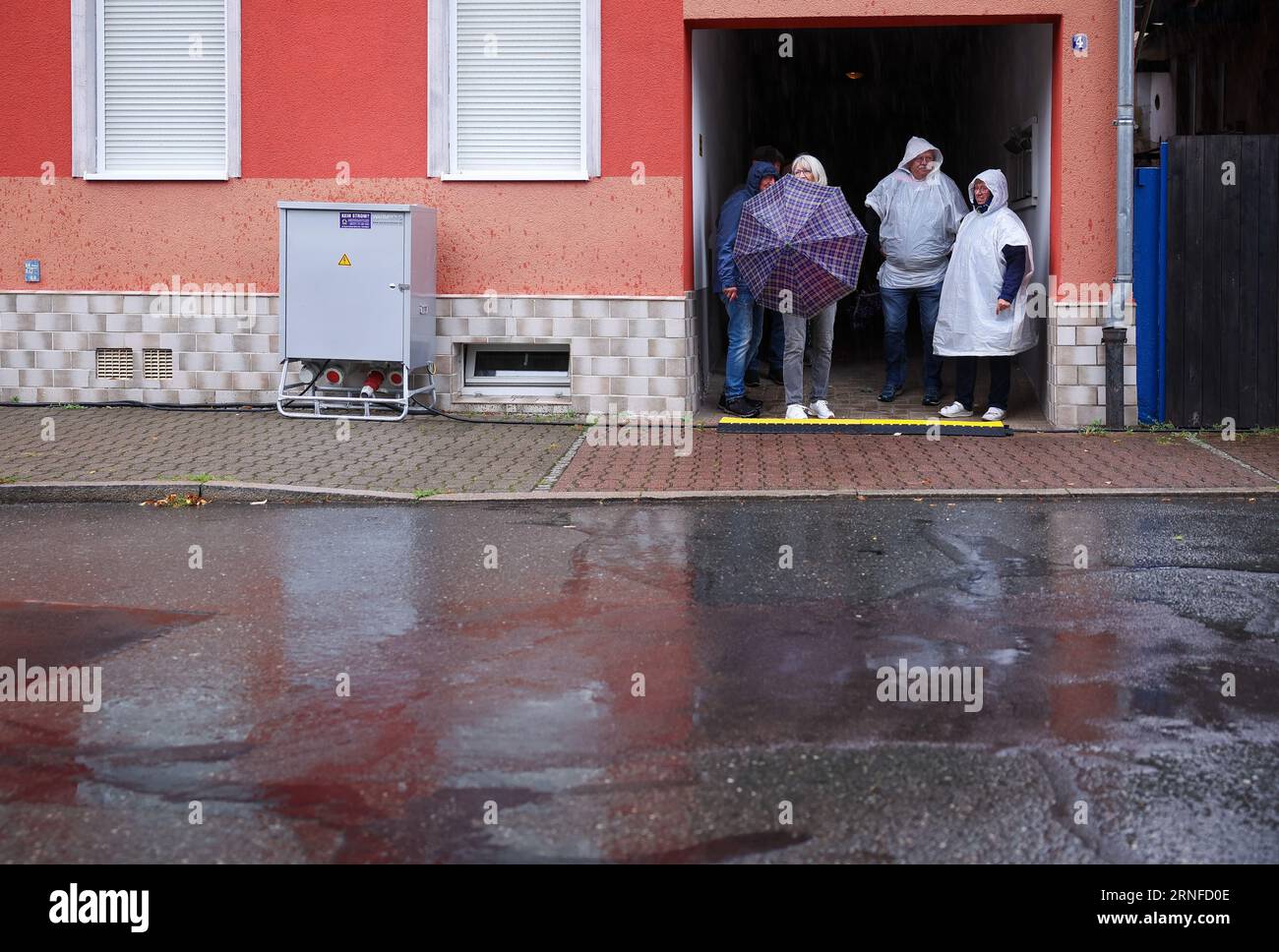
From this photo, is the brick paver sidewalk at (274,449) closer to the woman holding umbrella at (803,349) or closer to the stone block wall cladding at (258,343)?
the stone block wall cladding at (258,343)

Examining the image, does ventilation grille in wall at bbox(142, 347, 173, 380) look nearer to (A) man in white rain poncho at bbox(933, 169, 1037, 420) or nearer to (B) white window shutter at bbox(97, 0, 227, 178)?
(B) white window shutter at bbox(97, 0, 227, 178)

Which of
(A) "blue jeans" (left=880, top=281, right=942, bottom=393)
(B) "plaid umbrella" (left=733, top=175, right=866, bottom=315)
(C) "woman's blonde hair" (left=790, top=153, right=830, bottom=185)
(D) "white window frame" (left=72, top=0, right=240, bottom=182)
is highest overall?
(D) "white window frame" (left=72, top=0, right=240, bottom=182)

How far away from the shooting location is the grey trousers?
12914 millimetres

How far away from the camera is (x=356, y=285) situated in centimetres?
1305

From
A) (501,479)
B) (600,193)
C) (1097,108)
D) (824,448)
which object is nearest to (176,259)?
(600,193)

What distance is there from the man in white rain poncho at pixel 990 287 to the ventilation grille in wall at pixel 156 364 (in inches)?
252

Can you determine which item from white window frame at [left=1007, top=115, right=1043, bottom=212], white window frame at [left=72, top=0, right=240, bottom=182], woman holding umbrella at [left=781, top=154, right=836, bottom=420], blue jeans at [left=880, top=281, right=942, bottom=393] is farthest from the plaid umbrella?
white window frame at [left=72, top=0, right=240, bottom=182]

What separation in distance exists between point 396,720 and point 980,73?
51.0ft

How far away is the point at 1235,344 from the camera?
12.9 metres

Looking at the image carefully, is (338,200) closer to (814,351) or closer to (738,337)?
(738,337)

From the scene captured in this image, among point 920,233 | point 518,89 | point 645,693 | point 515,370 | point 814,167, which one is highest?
point 518,89

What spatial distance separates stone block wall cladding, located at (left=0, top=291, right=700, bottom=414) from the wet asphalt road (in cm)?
429

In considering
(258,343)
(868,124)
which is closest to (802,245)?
(258,343)

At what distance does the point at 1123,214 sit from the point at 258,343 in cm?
701
